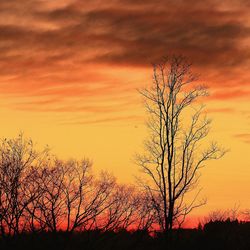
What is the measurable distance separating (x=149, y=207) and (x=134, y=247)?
4.94 meters

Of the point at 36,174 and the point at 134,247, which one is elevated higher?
the point at 36,174

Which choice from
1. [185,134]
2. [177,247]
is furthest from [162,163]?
[177,247]

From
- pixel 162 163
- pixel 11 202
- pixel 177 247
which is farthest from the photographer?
pixel 177 247

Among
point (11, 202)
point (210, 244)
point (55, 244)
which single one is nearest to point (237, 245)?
point (210, 244)

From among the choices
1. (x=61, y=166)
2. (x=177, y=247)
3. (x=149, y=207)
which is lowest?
(x=177, y=247)

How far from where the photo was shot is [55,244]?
40.8 meters

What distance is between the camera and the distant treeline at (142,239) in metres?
40.8

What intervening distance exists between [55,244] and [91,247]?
3.28 meters

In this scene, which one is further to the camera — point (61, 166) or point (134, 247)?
point (134, 247)

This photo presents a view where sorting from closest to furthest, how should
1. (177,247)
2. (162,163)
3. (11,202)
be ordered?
(162,163), (11,202), (177,247)

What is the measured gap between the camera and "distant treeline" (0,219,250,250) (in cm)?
4075

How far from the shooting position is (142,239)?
46.6 m

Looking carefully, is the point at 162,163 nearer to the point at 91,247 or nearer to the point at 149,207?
the point at 149,207

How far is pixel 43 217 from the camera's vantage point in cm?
4197
